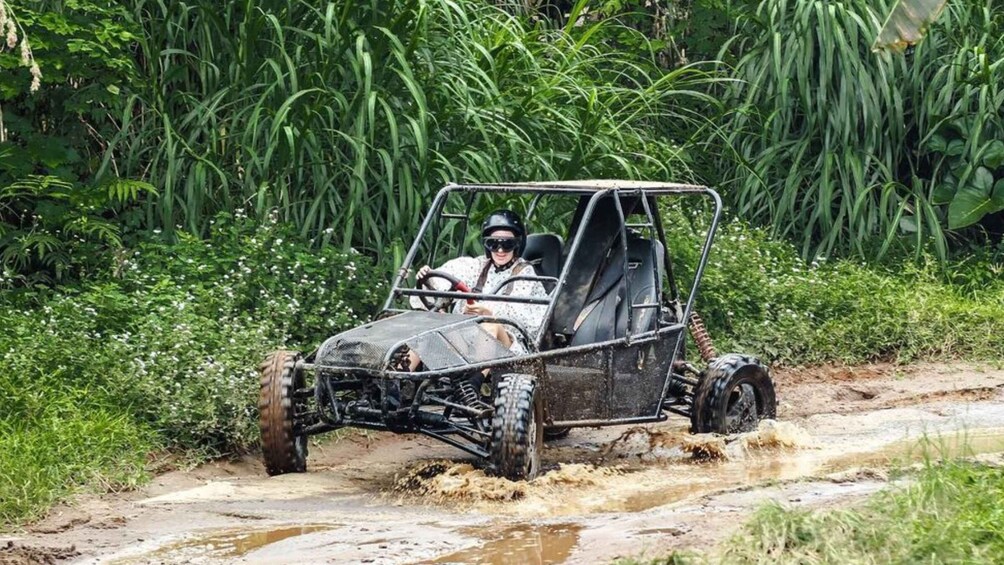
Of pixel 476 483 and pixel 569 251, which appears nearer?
pixel 476 483

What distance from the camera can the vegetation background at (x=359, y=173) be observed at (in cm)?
828

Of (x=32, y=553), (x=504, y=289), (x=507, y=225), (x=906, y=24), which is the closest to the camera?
(x=32, y=553)

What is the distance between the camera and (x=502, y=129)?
11.0m

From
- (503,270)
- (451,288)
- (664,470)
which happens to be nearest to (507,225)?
(503,270)

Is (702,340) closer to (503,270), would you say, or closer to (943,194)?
(503,270)

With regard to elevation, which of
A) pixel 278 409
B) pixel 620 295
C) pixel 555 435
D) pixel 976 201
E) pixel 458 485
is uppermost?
pixel 620 295

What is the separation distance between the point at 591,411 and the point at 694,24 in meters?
7.29

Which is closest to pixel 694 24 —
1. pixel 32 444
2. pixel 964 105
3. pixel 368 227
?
pixel 964 105

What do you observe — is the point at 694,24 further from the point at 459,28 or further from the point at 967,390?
the point at 967,390

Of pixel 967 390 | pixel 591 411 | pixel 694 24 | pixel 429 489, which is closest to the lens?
pixel 429 489

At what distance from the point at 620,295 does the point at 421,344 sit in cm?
184

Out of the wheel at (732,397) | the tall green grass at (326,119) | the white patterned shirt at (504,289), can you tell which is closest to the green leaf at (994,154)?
the tall green grass at (326,119)

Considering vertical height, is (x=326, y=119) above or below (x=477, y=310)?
above

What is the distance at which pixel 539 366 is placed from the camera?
25.2ft
